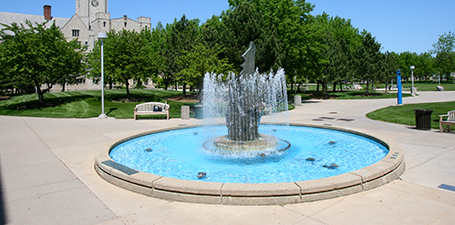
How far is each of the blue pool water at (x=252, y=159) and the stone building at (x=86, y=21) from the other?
53.9m

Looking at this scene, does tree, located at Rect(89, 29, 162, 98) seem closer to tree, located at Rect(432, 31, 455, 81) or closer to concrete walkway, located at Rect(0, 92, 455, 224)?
concrete walkway, located at Rect(0, 92, 455, 224)

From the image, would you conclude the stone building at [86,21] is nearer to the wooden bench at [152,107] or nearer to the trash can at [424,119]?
the wooden bench at [152,107]

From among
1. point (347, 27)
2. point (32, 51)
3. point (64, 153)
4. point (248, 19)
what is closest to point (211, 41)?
point (248, 19)

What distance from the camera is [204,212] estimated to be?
14.0 feet

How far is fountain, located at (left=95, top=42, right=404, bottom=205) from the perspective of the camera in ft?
15.2

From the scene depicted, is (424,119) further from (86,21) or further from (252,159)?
(86,21)

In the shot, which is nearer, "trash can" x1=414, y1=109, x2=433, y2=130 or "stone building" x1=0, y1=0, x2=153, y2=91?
"trash can" x1=414, y1=109, x2=433, y2=130

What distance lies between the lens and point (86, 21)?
72625 millimetres

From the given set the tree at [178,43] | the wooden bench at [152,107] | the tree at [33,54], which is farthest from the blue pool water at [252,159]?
the tree at [178,43]

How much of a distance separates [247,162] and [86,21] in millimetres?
79316

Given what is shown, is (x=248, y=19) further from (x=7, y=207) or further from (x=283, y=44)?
(x=7, y=207)

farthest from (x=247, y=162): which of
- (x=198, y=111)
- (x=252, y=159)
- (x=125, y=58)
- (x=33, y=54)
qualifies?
(x=125, y=58)

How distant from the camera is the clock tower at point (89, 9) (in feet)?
→ 238

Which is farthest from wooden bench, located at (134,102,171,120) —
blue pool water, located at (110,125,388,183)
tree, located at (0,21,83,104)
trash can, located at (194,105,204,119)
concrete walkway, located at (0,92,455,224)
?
concrete walkway, located at (0,92,455,224)
